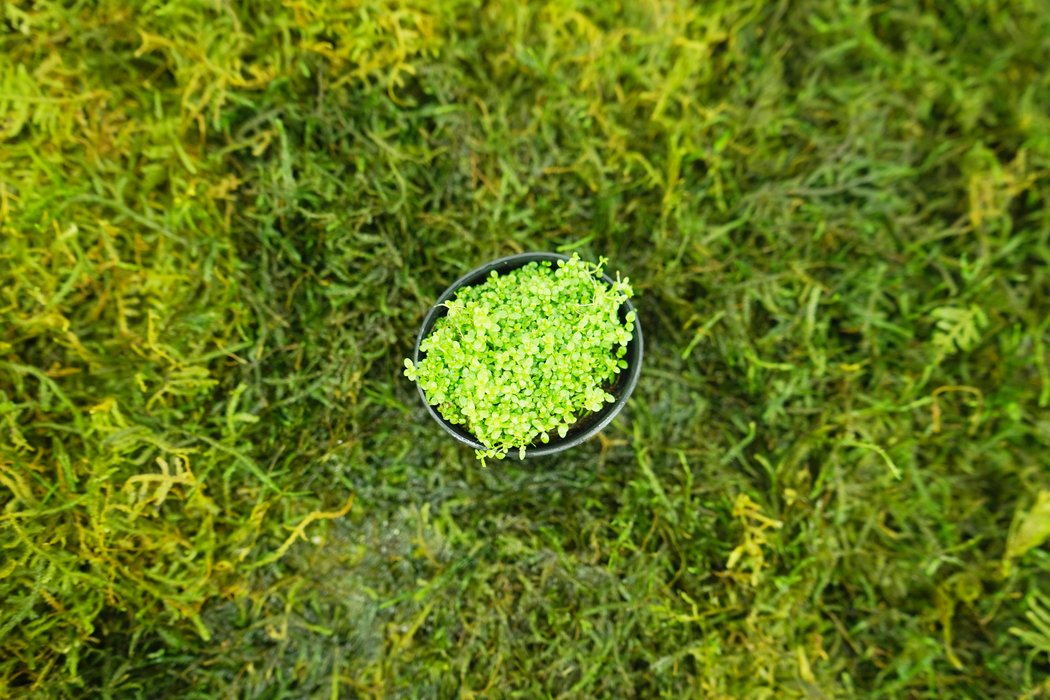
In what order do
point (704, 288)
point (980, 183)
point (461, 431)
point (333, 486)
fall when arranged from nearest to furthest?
point (461, 431)
point (333, 486)
point (704, 288)
point (980, 183)

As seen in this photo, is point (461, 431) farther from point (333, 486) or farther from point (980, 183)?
point (980, 183)

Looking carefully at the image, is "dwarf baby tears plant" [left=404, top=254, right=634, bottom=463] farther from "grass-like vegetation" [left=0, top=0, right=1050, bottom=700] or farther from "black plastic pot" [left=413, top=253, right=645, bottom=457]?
"grass-like vegetation" [left=0, top=0, right=1050, bottom=700]

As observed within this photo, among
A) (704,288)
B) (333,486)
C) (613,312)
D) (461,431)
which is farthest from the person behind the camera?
(704,288)

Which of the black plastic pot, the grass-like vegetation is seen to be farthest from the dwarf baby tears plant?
the grass-like vegetation

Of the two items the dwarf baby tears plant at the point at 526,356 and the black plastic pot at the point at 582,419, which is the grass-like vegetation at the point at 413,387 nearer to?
the black plastic pot at the point at 582,419

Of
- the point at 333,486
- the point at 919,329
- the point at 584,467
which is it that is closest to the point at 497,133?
the point at 584,467

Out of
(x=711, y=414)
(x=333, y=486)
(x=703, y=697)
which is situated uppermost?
(x=711, y=414)
